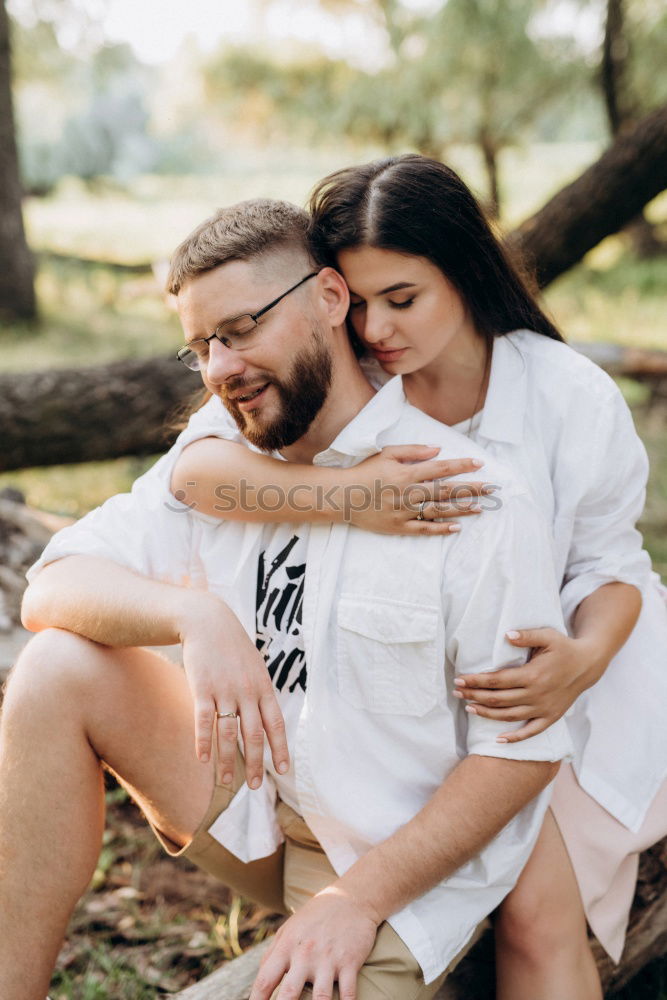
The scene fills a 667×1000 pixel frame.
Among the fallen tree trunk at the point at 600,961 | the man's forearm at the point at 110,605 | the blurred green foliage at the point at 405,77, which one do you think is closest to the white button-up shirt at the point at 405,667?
the man's forearm at the point at 110,605

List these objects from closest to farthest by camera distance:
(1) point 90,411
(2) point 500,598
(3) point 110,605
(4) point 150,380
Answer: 1. (2) point 500,598
2. (3) point 110,605
3. (1) point 90,411
4. (4) point 150,380

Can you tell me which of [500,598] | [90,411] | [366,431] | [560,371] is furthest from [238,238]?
[90,411]

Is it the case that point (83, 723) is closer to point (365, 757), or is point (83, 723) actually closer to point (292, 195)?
point (365, 757)

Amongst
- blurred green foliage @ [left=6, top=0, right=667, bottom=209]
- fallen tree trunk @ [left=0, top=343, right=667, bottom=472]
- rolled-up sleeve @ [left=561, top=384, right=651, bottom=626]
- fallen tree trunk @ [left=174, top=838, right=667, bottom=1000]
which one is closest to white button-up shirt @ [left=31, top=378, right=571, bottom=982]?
fallen tree trunk @ [left=174, top=838, right=667, bottom=1000]

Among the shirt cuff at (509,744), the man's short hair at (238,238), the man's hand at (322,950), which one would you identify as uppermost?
the man's short hair at (238,238)

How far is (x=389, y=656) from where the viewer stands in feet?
5.99

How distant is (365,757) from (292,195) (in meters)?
14.8

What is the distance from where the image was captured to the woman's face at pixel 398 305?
2057mm

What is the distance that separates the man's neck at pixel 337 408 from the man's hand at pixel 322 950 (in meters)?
0.94

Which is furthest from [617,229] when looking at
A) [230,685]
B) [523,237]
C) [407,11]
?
[407,11]

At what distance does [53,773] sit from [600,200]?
3.80 m

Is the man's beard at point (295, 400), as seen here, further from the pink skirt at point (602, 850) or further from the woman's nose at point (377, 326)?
the pink skirt at point (602, 850)

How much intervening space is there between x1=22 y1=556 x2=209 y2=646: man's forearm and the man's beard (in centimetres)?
37

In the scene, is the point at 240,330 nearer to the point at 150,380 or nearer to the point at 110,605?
the point at 110,605
